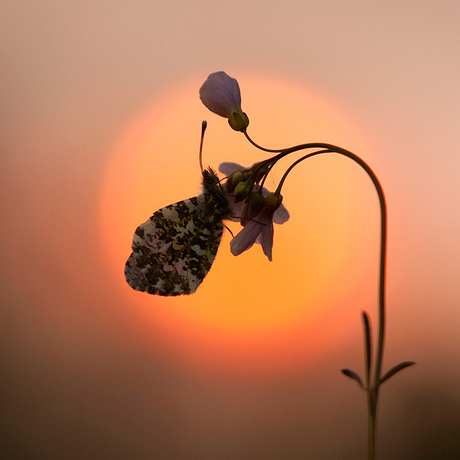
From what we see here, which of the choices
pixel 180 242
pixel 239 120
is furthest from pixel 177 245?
pixel 239 120

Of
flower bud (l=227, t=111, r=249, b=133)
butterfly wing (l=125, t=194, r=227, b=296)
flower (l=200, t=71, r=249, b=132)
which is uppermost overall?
flower (l=200, t=71, r=249, b=132)

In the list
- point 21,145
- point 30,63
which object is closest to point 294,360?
point 21,145

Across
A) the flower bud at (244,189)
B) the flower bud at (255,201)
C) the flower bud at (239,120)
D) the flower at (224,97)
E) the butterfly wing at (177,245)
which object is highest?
the flower at (224,97)

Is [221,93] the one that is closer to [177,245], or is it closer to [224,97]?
[224,97]

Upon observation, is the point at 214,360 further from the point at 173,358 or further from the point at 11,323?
the point at 11,323

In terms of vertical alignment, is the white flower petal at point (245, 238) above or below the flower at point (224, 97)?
below

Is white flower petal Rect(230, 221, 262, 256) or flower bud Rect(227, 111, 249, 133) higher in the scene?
flower bud Rect(227, 111, 249, 133)
